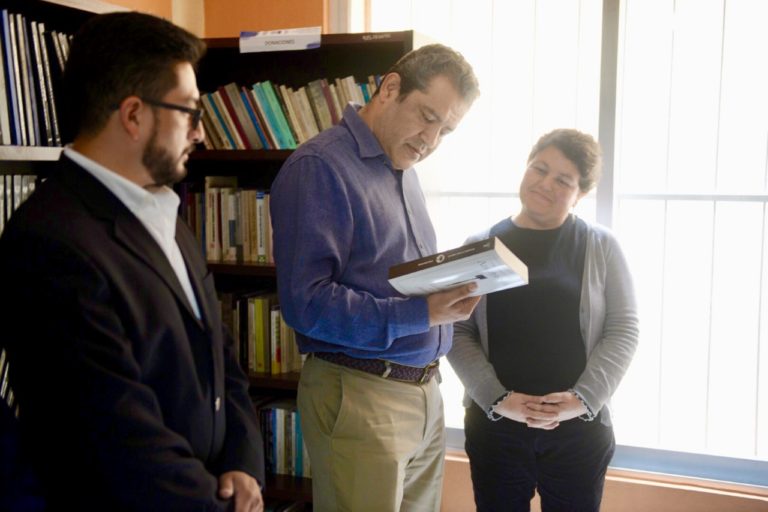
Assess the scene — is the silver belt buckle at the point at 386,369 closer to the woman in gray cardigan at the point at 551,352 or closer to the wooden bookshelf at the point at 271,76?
the woman in gray cardigan at the point at 551,352

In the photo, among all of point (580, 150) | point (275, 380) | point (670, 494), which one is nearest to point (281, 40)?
point (580, 150)

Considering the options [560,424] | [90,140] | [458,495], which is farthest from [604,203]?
[90,140]

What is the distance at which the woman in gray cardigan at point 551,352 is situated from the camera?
6.33 ft

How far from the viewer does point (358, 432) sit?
1607mm

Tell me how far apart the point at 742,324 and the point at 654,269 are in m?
0.38

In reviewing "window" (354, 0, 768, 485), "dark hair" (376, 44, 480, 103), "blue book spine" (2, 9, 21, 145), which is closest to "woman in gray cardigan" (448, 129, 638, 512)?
"dark hair" (376, 44, 480, 103)

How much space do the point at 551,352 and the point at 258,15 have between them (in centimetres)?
176

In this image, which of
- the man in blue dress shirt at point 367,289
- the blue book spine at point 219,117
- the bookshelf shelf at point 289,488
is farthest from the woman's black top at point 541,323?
the blue book spine at point 219,117

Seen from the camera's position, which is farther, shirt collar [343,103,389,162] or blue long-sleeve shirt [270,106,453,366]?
shirt collar [343,103,389,162]

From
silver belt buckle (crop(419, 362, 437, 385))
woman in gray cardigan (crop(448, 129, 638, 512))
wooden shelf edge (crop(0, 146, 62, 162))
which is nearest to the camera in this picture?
wooden shelf edge (crop(0, 146, 62, 162))

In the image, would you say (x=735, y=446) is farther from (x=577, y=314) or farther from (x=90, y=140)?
(x=90, y=140)

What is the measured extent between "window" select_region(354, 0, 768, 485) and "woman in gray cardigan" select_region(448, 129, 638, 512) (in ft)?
1.95

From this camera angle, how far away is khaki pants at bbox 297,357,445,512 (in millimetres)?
1607

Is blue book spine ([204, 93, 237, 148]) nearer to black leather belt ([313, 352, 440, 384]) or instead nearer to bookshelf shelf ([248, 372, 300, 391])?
bookshelf shelf ([248, 372, 300, 391])
